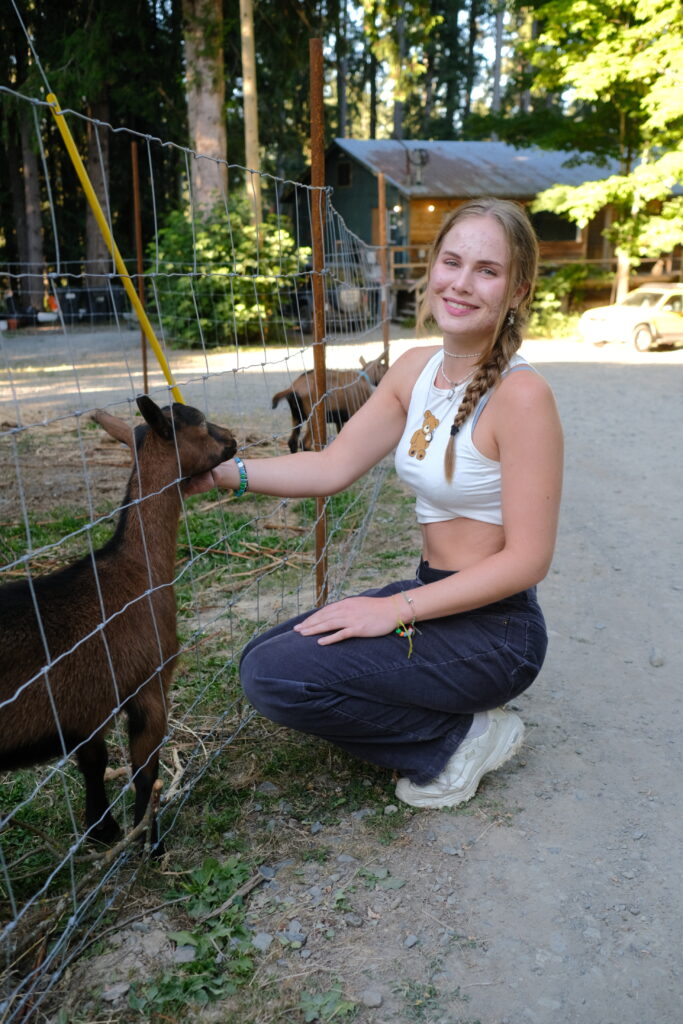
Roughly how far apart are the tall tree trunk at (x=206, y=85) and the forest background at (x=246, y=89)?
26 mm

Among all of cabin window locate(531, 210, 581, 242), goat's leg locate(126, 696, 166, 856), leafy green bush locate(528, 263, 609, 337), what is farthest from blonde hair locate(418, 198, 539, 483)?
cabin window locate(531, 210, 581, 242)

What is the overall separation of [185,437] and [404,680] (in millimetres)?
942

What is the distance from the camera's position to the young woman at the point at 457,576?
2539 mm

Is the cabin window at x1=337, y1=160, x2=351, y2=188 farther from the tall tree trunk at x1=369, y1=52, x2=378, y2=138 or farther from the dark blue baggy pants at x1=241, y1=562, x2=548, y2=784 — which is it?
the dark blue baggy pants at x1=241, y1=562, x2=548, y2=784

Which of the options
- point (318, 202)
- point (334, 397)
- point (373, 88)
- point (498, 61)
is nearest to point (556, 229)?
point (498, 61)

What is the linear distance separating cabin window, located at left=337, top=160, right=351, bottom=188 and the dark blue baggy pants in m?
28.0

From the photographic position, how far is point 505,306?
2623 mm

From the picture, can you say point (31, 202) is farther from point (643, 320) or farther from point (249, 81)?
point (643, 320)

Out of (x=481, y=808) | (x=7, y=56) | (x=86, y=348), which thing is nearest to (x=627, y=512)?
(x=481, y=808)

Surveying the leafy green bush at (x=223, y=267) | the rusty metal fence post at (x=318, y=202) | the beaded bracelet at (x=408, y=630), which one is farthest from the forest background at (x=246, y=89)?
the beaded bracelet at (x=408, y=630)

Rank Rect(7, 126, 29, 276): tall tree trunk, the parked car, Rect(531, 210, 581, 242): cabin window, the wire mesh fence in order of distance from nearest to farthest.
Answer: the wire mesh fence
the parked car
Rect(7, 126, 29, 276): tall tree trunk
Rect(531, 210, 581, 242): cabin window

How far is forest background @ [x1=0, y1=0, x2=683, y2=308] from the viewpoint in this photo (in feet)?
54.5

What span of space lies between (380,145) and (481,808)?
27.2 meters

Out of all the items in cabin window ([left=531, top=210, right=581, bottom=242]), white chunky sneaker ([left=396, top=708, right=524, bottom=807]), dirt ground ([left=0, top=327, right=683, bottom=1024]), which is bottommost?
dirt ground ([left=0, top=327, right=683, bottom=1024])
